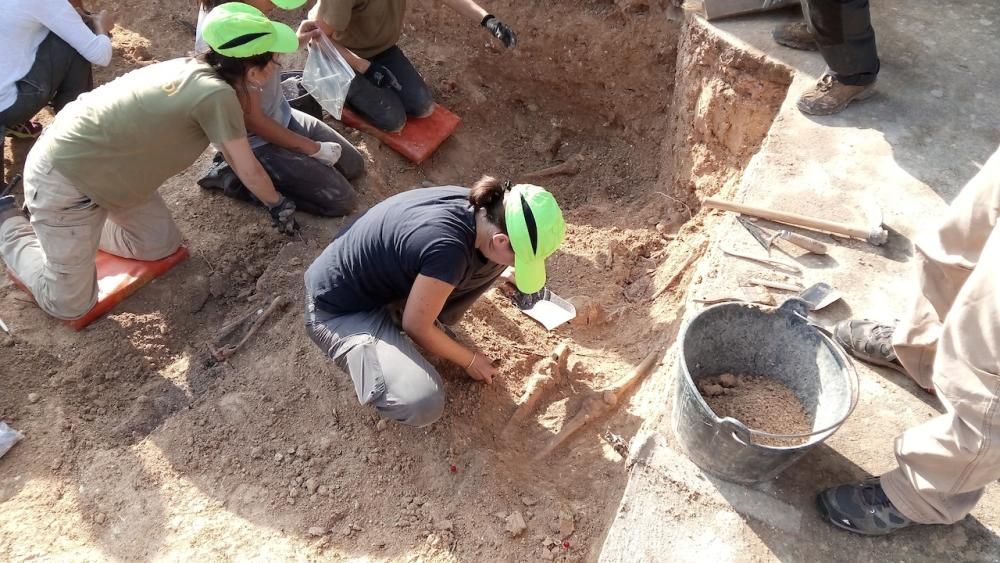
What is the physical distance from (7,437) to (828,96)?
452 cm

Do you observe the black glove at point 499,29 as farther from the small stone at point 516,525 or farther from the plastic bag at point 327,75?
the small stone at point 516,525

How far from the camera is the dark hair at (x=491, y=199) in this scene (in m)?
2.59

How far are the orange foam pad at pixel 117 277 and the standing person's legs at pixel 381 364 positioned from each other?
1.34 m

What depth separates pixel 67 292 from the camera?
3.41 metres

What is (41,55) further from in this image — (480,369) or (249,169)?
(480,369)

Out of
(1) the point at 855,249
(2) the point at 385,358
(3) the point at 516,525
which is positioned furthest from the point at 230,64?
(1) the point at 855,249

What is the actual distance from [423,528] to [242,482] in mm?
860

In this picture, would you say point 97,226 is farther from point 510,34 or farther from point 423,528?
point 510,34

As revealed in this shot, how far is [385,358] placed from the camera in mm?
2934

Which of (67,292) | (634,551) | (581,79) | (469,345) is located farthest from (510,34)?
(634,551)

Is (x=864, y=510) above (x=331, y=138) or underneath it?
above

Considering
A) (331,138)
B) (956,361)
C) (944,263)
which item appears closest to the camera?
(956,361)

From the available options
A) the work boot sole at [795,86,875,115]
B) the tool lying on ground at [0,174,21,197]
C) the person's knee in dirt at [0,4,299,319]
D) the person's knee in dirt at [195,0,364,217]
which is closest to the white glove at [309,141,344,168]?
the person's knee in dirt at [195,0,364,217]

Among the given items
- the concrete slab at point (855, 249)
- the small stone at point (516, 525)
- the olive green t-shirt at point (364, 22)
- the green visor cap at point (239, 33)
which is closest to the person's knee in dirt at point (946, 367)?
the concrete slab at point (855, 249)
